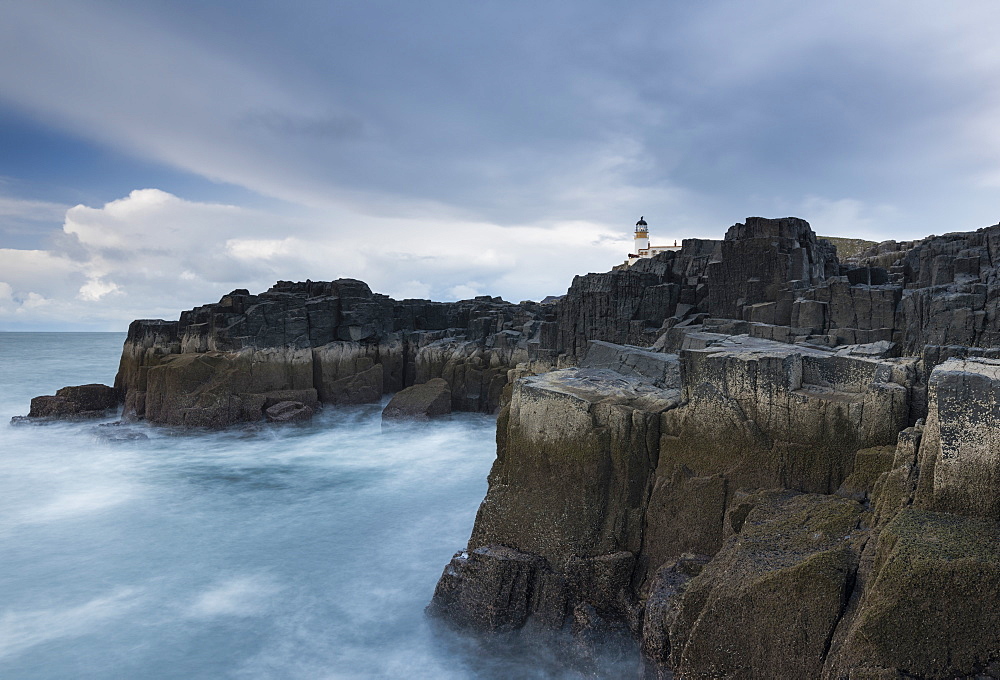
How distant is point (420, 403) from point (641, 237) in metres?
51.3

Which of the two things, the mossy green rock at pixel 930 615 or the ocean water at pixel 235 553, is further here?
the ocean water at pixel 235 553

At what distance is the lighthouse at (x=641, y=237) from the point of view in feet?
217

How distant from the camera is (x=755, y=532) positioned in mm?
4723

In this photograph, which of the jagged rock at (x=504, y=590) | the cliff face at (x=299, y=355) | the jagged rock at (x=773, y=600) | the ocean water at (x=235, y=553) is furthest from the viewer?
the cliff face at (x=299, y=355)

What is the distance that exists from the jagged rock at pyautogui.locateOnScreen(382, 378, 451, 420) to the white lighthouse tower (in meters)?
48.0

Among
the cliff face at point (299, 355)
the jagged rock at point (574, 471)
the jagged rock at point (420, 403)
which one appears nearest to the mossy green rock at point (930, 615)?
the jagged rock at point (574, 471)

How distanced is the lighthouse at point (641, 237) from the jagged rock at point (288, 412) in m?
51.4

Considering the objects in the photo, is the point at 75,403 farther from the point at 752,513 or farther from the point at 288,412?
the point at 752,513

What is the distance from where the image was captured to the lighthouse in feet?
217

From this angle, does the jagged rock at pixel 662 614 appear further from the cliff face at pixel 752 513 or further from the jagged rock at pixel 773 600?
the jagged rock at pixel 773 600

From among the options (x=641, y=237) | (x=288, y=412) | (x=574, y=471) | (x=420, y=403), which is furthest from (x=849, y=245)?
(x=574, y=471)

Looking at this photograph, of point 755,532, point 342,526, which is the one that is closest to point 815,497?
point 755,532

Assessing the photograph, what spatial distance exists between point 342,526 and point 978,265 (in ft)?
55.6

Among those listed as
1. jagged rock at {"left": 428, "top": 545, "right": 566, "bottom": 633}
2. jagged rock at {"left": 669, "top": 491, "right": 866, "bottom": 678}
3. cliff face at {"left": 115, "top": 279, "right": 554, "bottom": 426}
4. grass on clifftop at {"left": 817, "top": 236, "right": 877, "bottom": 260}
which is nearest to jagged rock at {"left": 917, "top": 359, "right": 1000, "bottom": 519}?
jagged rock at {"left": 669, "top": 491, "right": 866, "bottom": 678}
